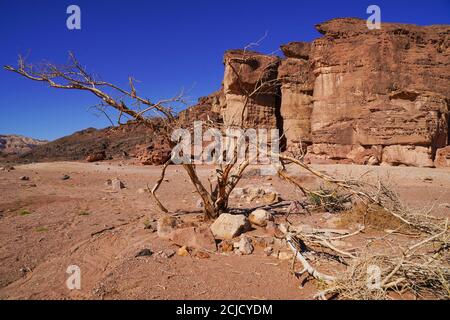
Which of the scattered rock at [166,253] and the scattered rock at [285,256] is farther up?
the scattered rock at [166,253]

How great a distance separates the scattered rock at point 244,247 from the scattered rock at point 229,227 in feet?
1.13

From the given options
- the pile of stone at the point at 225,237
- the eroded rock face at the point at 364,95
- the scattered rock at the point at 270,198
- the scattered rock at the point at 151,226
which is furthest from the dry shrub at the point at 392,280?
the eroded rock face at the point at 364,95

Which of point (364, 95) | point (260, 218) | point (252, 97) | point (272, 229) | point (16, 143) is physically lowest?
point (272, 229)

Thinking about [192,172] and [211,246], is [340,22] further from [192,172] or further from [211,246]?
[211,246]

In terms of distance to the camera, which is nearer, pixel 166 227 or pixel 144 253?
pixel 144 253

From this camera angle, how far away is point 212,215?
214 inches

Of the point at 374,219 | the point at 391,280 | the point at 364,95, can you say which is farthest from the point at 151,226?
the point at 364,95

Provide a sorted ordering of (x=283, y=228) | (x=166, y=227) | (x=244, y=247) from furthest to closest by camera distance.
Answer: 1. (x=166, y=227)
2. (x=283, y=228)
3. (x=244, y=247)

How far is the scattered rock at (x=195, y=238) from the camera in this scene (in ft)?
13.4

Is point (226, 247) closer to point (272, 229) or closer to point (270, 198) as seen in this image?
point (272, 229)

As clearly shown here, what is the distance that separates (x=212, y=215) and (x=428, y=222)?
3182 millimetres

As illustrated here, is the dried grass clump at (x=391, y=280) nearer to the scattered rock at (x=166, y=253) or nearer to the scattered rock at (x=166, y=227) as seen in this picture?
the scattered rock at (x=166, y=253)

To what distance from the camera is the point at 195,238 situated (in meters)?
4.17

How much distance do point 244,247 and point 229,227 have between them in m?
0.62
